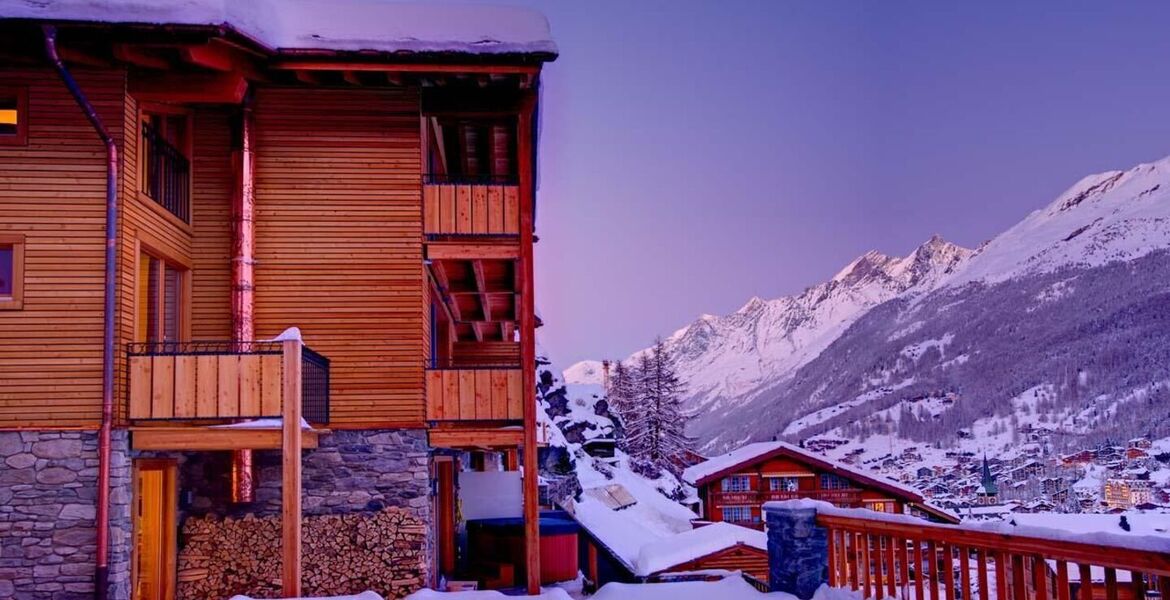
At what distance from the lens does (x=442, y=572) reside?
20453 millimetres

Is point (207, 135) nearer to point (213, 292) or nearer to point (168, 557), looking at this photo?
point (213, 292)

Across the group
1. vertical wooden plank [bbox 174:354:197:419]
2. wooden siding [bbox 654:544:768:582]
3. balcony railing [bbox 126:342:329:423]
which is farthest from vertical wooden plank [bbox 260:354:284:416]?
wooden siding [bbox 654:544:768:582]

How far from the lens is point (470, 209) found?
15.5m

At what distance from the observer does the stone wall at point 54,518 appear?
1234 centimetres

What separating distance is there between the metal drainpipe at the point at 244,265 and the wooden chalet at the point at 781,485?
25.0 metres

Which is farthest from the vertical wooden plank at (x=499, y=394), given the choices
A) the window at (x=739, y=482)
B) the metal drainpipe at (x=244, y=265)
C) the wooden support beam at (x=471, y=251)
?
the window at (x=739, y=482)

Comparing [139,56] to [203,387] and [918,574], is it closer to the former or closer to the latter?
[203,387]

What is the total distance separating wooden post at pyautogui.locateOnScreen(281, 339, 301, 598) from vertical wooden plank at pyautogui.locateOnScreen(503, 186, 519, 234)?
13.3ft

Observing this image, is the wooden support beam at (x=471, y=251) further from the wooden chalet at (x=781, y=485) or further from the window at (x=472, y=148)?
the wooden chalet at (x=781, y=485)

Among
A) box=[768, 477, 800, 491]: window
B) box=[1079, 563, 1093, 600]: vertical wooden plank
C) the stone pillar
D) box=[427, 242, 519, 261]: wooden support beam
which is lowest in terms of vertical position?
box=[768, 477, 800, 491]: window

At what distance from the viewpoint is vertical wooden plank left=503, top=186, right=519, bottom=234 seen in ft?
50.6

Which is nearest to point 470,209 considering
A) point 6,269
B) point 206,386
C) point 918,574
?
point 206,386

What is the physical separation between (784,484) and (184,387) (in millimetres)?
28636

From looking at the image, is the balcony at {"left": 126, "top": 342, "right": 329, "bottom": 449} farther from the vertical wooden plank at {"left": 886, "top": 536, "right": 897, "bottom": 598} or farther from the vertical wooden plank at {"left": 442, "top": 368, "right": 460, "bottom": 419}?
the vertical wooden plank at {"left": 886, "top": 536, "right": 897, "bottom": 598}
